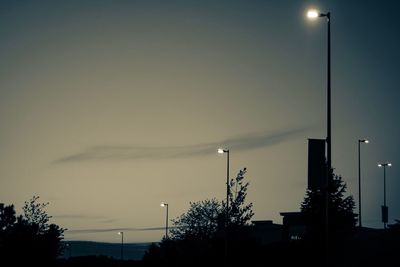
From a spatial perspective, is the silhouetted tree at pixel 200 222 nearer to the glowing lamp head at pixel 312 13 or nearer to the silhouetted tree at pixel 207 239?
the silhouetted tree at pixel 207 239

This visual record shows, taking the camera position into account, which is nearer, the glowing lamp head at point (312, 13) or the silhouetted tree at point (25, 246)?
the glowing lamp head at point (312, 13)

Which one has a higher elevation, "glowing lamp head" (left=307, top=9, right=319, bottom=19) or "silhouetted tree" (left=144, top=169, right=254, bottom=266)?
"glowing lamp head" (left=307, top=9, right=319, bottom=19)

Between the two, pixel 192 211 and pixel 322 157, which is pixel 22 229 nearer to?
pixel 192 211

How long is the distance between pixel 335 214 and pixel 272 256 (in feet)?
74.2

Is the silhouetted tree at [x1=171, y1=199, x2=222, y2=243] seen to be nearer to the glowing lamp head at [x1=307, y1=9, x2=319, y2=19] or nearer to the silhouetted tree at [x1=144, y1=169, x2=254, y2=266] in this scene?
the silhouetted tree at [x1=144, y1=169, x2=254, y2=266]

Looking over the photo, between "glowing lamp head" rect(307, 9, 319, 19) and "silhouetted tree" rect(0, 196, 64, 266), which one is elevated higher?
"glowing lamp head" rect(307, 9, 319, 19)

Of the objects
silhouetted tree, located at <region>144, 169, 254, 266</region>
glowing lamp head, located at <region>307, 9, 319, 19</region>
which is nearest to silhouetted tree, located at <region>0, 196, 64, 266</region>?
silhouetted tree, located at <region>144, 169, 254, 266</region>

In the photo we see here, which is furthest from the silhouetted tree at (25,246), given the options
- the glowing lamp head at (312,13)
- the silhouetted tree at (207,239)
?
the glowing lamp head at (312,13)

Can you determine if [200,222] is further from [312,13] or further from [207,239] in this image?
[312,13]

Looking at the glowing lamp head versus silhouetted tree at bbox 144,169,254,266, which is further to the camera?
silhouetted tree at bbox 144,169,254,266

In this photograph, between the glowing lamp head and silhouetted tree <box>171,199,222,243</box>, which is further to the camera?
silhouetted tree <box>171,199,222,243</box>

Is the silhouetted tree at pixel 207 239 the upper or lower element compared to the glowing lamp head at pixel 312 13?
lower

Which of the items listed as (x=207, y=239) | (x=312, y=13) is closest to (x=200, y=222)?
(x=207, y=239)

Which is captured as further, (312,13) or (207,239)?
(207,239)
